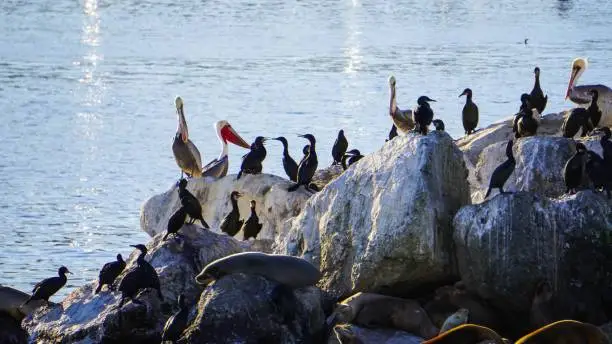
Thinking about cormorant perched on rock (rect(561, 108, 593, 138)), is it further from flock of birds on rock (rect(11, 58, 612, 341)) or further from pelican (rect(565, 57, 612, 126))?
pelican (rect(565, 57, 612, 126))

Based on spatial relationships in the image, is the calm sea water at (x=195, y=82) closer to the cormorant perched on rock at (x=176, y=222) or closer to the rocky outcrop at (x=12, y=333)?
the rocky outcrop at (x=12, y=333)

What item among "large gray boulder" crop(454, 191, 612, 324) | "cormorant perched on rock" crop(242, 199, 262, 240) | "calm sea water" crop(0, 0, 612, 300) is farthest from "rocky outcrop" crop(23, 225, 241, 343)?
"calm sea water" crop(0, 0, 612, 300)

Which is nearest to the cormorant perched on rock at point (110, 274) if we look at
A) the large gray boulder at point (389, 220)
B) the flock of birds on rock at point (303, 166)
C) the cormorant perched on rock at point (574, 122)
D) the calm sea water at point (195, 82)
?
the flock of birds on rock at point (303, 166)

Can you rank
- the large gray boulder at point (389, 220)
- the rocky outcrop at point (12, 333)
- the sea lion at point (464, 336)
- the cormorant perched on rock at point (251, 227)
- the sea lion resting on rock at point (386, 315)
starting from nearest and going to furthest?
the sea lion at point (464, 336)
the sea lion resting on rock at point (386, 315)
the large gray boulder at point (389, 220)
the rocky outcrop at point (12, 333)
the cormorant perched on rock at point (251, 227)

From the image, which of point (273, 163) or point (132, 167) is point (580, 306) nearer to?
point (273, 163)

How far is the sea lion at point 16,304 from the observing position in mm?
14516

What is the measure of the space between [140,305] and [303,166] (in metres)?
3.84

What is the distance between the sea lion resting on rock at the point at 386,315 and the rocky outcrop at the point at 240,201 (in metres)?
3.38

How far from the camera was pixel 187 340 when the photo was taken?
480 inches

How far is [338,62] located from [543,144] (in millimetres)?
28635

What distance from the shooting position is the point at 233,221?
16062 millimetres

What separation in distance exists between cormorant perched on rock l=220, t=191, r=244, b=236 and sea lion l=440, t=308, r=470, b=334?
13.9 ft

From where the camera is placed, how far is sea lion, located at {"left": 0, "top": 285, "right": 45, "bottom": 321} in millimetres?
14516

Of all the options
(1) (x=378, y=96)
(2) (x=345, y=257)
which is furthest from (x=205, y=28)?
(2) (x=345, y=257)
